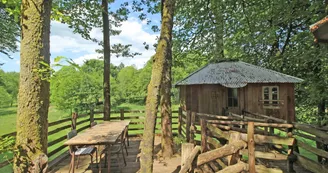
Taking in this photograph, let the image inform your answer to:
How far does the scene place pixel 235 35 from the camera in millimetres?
10828

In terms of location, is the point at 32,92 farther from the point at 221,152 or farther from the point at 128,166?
the point at 128,166

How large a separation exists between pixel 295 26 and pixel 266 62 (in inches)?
90.3

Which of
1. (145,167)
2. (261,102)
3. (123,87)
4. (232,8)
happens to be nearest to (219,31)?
(232,8)

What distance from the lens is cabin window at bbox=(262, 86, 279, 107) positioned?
36.3 feet

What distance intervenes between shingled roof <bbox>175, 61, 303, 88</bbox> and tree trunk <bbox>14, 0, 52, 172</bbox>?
369 inches

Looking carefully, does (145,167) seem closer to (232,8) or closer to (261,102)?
(232,8)

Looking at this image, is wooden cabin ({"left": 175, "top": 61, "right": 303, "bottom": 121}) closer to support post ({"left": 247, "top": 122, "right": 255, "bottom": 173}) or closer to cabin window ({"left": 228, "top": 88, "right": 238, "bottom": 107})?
cabin window ({"left": 228, "top": 88, "right": 238, "bottom": 107})

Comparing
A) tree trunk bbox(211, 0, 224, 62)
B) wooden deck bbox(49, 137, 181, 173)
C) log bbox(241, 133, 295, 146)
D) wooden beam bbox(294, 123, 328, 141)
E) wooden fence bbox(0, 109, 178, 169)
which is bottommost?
wooden deck bbox(49, 137, 181, 173)

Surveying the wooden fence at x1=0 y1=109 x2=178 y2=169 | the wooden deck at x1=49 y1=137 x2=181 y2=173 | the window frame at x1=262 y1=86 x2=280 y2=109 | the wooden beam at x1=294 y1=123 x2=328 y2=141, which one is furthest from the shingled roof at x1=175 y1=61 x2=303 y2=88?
the wooden beam at x1=294 y1=123 x2=328 y2=141

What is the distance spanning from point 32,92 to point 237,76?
10.3 metres

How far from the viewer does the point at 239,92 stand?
37.1ft

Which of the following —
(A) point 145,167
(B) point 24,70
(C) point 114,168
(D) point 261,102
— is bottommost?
(C) point 114,168

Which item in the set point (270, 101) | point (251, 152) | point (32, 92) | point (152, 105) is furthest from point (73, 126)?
point (270, 101)

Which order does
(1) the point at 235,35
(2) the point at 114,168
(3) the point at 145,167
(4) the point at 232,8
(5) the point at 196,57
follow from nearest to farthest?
(3) the point at 145,167 < (2) the point at 114,168 < (4) the point at 232,8 < (1) the point at 235,35 < (5) the point at 196,57
